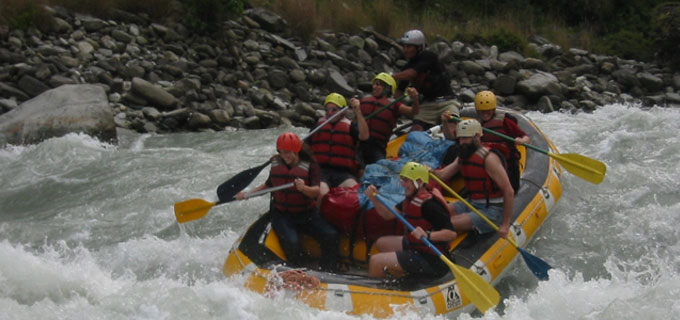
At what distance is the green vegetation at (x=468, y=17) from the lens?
13.7 m

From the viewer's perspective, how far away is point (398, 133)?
8.07 metres

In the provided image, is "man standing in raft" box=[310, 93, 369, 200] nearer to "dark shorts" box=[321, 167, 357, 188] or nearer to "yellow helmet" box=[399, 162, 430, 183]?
"dark shorts" box=[321, 167, 357, 188]

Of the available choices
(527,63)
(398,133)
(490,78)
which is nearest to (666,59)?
(527,63)

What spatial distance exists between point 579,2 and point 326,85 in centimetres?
711

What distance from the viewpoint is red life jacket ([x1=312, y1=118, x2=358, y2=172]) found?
6508 mm

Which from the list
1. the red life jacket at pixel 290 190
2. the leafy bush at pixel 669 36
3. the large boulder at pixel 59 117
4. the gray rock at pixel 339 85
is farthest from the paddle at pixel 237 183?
the leafy bush at pixel 669 36

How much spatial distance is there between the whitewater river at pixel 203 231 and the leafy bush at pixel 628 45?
450 centimetres

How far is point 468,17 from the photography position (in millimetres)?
17344

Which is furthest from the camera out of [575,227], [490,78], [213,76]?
[490,78]

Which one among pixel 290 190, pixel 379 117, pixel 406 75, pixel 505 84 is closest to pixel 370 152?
pixel 379 117

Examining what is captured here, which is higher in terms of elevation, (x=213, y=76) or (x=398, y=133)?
(x=398, y=133)

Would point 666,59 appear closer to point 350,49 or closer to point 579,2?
point 579,2

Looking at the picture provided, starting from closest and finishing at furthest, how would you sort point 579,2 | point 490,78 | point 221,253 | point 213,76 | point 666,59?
point 221,253 < point 213,76 < point 490,78 < point 666,59 < point 579,2

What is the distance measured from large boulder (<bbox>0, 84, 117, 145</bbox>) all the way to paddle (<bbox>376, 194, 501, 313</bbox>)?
614cm
